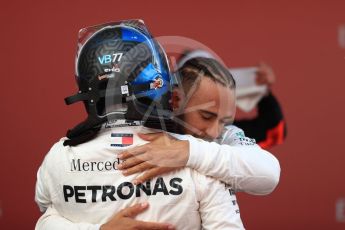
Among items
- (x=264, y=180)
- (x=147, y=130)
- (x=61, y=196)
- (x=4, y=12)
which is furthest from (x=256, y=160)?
(x=4, y=12)

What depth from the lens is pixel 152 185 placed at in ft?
4.33

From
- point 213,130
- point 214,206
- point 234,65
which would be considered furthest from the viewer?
point 234,65

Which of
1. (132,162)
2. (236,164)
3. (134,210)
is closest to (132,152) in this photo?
(132,162)

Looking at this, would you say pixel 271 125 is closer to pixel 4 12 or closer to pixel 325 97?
pixel 325 97

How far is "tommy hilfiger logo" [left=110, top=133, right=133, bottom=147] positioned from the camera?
133 cm

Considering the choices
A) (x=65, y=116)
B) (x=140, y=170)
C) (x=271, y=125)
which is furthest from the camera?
(x=65, y=116)

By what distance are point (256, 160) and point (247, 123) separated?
53.9 inches

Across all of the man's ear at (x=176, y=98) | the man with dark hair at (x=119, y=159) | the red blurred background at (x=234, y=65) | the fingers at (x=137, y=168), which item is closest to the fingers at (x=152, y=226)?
the man with dark hair at (x=119, y=159)

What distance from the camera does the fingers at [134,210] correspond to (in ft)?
4.29

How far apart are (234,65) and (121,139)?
76.5 inches

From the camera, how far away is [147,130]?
4.49 feet

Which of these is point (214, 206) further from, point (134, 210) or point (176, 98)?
point (176, 98)

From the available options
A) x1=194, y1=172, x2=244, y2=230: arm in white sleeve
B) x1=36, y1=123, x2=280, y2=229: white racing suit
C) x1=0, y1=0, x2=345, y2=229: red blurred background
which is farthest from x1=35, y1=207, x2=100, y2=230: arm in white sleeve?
x1=0, y1=0, x2=345, y2=229: red blurred background

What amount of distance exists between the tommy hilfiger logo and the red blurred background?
1886 mm
